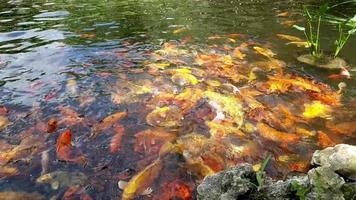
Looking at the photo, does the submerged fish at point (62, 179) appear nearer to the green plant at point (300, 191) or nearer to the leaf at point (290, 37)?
the green plant at point (300, 191)

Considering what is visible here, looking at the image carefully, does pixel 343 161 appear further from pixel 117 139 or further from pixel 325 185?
pixel 117 139

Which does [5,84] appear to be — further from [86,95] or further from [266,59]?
[266,59]

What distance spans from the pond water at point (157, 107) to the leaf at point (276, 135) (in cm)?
1

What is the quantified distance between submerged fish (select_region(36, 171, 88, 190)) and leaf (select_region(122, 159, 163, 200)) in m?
0.53

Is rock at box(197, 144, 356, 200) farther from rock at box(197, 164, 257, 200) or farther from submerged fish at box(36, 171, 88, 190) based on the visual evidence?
submerged fish at box(36, 171, 88, 190)

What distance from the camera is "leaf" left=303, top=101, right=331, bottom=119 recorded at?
18.0 ft

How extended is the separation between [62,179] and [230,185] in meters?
1.93

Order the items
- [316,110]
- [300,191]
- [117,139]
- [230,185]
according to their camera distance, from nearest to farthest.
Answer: [300,191], [230,185], [117,139], [316,110]

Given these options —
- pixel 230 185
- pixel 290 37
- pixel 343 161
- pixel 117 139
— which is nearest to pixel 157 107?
pixel 117 139

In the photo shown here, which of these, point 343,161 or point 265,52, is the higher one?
point 343,161

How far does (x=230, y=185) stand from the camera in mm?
3381

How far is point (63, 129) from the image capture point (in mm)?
5242

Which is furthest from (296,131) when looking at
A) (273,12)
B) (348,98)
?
(273,12)

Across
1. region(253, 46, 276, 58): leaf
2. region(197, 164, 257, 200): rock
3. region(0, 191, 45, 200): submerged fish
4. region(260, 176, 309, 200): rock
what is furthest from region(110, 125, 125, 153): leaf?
region(253, 46, 276, 58): leaf
